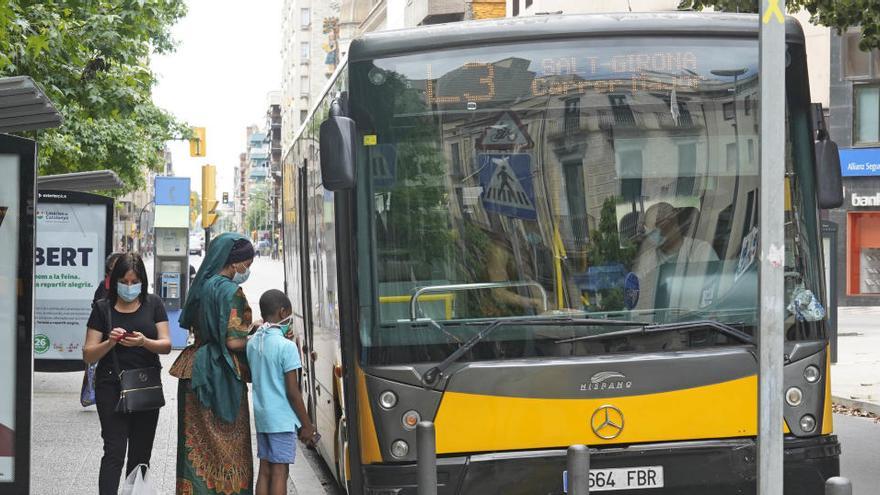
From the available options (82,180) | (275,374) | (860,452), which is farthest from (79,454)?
(860,452)

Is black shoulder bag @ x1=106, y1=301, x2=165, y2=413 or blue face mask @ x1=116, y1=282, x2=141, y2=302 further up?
blue face mask @ x1=116, y1=282, x2=141, y2=302

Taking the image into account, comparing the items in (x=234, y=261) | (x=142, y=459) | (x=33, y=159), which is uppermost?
(x=33, y=159)

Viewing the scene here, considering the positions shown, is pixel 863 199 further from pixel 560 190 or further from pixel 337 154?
pixel 337 154

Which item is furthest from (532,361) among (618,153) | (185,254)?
(185,254)

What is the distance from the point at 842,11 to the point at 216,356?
302 inches

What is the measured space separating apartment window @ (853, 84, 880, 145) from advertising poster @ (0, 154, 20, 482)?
30.8 meters

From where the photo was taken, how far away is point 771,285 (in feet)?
15.1

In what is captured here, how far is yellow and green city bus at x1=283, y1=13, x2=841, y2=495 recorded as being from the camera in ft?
22.0

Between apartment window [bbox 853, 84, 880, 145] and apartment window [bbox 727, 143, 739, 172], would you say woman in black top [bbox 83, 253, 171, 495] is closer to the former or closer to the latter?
apartment window [bbox 727, 143, 739, 172]

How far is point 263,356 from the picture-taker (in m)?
7.17

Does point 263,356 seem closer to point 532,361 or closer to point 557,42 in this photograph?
point 532,361

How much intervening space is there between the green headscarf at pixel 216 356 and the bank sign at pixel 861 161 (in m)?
29.8

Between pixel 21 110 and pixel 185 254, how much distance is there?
48.5 ft

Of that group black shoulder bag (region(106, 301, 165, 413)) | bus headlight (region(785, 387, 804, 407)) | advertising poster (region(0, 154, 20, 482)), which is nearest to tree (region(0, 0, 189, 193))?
advertising poster (region(0, 154, 20, 482))
